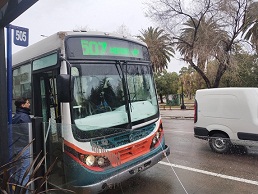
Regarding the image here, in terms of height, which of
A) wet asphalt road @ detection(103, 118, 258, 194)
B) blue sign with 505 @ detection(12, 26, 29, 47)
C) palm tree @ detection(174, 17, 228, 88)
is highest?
palm tree @ detection(174, 17, 228, 88)

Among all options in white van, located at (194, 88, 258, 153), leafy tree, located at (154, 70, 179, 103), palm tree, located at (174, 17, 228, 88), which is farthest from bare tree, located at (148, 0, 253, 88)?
leafy tree, located at (154, 70, 179, 103)

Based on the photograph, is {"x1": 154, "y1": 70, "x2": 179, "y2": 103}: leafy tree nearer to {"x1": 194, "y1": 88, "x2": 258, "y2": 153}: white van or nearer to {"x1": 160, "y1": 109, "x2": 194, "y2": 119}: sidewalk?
{"x1": 160, "y1": 109, "x2": 194, "y2": 119}: sidewalk

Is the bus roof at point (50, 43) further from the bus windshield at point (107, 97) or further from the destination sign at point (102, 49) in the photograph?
the bus windshield at point (107, 97)

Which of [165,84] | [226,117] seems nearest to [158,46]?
[226,117]

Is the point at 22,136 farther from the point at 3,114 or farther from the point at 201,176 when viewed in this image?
the point at 201,176

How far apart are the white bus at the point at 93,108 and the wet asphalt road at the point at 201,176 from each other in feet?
1.94

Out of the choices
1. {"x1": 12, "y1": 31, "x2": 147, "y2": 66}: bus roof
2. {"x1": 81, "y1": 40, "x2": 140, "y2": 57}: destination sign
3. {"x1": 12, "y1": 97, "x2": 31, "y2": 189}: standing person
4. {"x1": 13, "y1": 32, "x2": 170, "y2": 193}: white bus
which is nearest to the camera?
{"x1": 12, "y1": 97, "x2": 31, "y2": 189}: standing person

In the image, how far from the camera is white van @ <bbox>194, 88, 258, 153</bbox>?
21.8ft

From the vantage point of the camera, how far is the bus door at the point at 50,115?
3.75 metres

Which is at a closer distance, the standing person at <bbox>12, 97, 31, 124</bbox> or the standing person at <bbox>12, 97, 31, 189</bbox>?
the standing person at <bbox>12, 97, 31, 189</bbox>

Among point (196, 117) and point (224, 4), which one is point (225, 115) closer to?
point (196, 117)

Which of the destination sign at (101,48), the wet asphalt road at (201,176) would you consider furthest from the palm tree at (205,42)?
the destination sign at (101,48)

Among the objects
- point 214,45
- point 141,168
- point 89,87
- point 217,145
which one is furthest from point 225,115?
point 214,45

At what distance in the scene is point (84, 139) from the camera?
3.94 m
